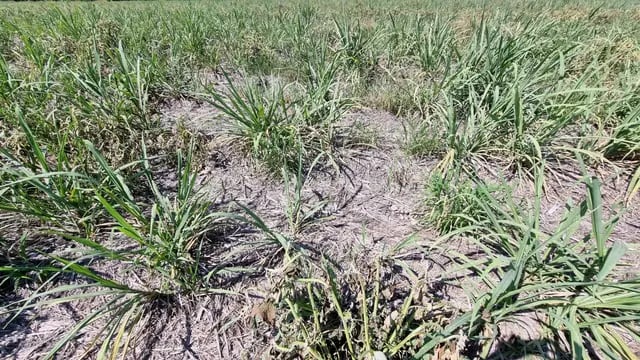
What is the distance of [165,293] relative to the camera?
3.62 ft

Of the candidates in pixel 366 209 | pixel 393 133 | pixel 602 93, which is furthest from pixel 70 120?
pixel 602 93

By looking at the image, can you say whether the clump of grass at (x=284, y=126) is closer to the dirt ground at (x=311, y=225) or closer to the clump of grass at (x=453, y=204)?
the dirt ground at (x=311, y=225)

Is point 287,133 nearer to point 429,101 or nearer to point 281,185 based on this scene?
point 281,185

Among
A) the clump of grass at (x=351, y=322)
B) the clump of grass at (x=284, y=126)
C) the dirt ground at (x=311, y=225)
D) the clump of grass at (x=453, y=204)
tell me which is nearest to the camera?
the clump of grass at (x=351, y=322)

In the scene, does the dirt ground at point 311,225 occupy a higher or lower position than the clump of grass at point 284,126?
lower

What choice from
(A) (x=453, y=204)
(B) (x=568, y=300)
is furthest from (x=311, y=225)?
(B) (x=568, y=300)

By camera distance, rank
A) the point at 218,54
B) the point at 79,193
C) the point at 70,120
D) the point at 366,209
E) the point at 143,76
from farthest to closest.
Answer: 1. the point at 218,54
2. the point at 143,76
3. the point at 70,120
4. the point at 366,209
5. the point at 79,193

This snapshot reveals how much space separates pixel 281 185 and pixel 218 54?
5.97 ft

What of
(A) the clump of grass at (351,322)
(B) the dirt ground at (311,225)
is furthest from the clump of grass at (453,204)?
(A) the clump of grass at (351,322)

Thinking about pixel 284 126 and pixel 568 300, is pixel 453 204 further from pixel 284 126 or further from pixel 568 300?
pixel 284 126

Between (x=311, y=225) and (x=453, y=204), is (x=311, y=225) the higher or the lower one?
the lower one

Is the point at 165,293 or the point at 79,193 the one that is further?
the point at 79,193

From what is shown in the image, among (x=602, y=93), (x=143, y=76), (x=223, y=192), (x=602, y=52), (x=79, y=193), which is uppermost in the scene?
(x=602, y=52)

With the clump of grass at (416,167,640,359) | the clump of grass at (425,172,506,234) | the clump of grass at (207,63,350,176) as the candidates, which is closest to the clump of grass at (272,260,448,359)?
the clump of grass at (416,167,640,359)
